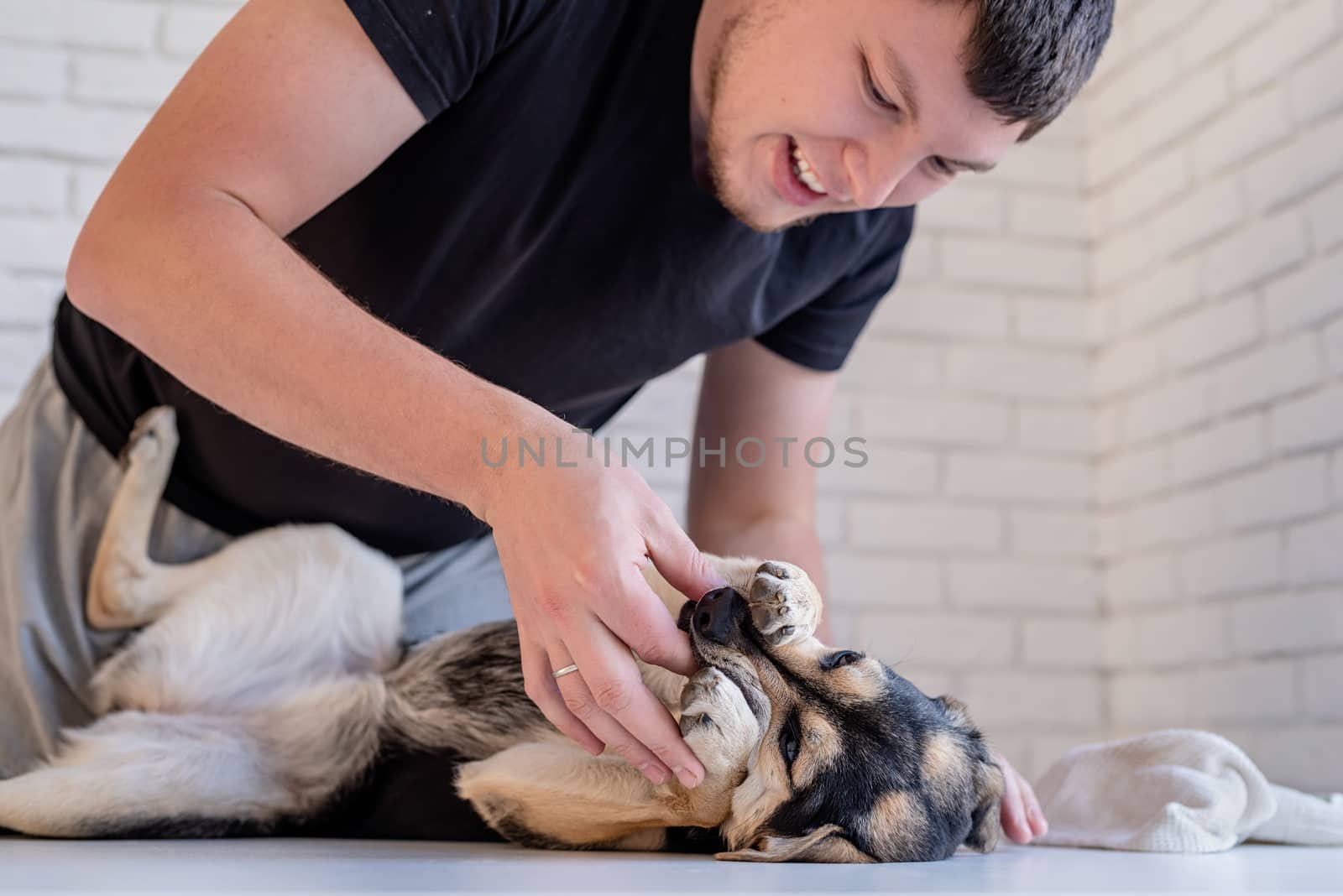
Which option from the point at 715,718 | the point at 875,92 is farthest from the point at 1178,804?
the point at 875,92

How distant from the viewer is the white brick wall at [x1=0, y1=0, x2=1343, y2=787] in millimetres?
2482

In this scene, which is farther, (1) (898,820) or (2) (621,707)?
(1) (898,820)

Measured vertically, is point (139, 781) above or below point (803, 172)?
below

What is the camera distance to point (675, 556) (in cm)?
113

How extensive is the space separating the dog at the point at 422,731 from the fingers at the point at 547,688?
0.11 metres

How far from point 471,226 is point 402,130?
248 millimetres

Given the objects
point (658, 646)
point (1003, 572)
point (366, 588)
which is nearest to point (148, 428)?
point (366, 588)

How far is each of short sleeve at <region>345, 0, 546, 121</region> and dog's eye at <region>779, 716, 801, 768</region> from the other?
0.76 m

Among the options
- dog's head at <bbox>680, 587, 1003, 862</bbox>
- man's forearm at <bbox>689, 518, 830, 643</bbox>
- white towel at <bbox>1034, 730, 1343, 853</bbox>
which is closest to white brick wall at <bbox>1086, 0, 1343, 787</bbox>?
white towel at <bbox>1034, 730, 1343, 853</bbox>

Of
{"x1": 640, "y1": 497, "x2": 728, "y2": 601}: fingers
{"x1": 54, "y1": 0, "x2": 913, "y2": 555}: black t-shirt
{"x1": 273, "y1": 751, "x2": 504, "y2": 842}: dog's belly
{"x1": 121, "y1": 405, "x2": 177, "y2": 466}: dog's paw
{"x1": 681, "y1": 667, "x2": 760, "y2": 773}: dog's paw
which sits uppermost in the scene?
{"x1": 54, "y1": 0, "x2": 913, "y2": 555}: black t-shirt

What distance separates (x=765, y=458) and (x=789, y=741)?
2.82ft

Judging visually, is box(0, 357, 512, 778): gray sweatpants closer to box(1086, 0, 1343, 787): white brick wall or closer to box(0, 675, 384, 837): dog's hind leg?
box(0, 675, 384, 837): dog's hind leg

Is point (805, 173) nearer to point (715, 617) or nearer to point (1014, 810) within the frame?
point (715, 617)

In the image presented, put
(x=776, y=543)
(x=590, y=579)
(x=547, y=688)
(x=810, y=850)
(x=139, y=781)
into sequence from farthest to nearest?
(x=776, y=543) → (x=139, y=781) → (x=810, y=850) → (x=547, y=688) → (x=590, y=579)
